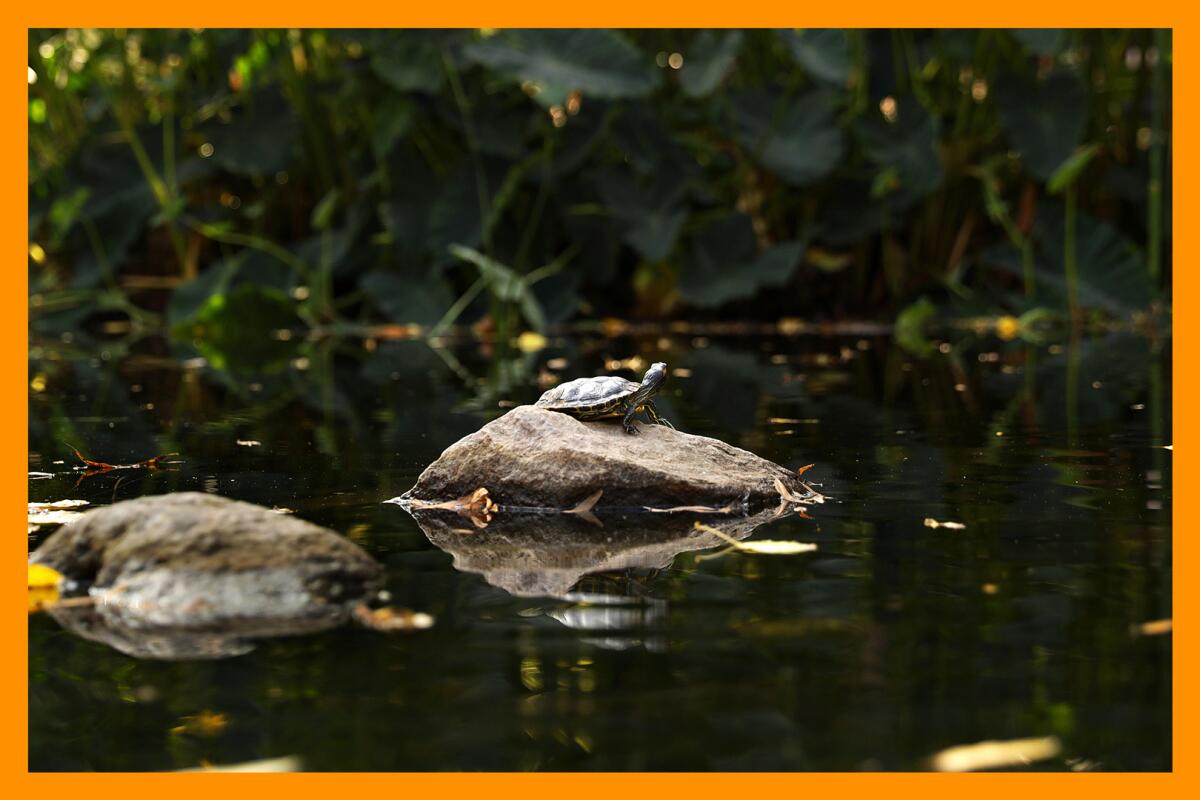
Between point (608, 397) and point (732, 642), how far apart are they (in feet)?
5.13

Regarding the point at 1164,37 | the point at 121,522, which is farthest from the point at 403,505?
the point at 1164,37

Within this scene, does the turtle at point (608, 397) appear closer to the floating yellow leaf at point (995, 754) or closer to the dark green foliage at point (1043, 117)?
the floating yellow leaf at point (995, 754)

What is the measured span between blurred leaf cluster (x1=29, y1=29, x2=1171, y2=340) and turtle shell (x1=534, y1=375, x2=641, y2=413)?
6.18 metres

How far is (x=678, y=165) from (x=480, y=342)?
6.96ft

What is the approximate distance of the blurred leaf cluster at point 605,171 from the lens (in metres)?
10.9

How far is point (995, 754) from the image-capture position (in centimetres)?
194

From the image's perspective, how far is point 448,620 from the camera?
2.62 metres

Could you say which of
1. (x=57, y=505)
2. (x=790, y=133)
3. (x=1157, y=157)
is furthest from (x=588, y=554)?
(x=1157, y=157)

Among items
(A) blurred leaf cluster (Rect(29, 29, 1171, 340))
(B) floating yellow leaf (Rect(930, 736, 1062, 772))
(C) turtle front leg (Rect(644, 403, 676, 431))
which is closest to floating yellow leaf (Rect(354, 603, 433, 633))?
(B) floating yellow leaf (Rect(930, 736, 1062, 772))

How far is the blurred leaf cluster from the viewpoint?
1089 centimetres

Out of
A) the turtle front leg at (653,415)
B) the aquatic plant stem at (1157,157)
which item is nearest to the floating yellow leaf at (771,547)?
the turtle front leg at (653,415)

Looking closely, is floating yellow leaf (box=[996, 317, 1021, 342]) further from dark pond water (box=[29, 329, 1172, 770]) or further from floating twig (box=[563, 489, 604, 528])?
floating twig (box=[563, 489, 604, 528])

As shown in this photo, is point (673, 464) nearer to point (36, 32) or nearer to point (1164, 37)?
point (1164, 37)

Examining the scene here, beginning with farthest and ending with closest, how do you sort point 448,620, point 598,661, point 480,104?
point 480,104 < point 448,620 < point 598,661
